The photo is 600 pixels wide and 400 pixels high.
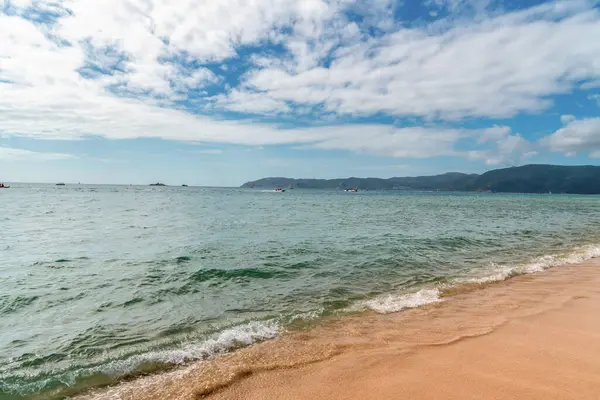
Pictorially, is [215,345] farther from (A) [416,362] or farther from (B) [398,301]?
(B) [398,301]

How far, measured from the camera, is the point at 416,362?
6156mm

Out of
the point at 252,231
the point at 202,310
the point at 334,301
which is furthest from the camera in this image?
the point at 252,231

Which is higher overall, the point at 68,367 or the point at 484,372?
the point at 484,372

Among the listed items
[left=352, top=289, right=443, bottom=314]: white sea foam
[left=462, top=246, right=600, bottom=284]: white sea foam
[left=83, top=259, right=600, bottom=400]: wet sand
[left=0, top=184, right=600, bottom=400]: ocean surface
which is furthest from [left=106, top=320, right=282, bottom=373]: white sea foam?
[left=462, top=246, right=600, bottom=284]: white sea foam

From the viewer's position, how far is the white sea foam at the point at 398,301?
32.1 feet

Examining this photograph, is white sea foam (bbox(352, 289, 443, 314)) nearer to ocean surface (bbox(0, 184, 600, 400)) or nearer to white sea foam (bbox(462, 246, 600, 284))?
ocean surface (bbox(0, 184, 600, 400))

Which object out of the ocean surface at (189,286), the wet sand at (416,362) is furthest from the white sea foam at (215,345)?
the wet sand at (416,362)

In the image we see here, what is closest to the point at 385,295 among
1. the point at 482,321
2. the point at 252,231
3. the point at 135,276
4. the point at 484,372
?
the point at 482,321

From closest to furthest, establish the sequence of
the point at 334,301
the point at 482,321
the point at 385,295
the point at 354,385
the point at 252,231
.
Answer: the point at 354,385
the point at 482,321
the point at 334,301
the point at 385,295
the point at 252,231

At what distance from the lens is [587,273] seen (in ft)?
45.4

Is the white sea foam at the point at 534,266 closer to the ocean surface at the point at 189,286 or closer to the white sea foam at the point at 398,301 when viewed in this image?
the ocean surface at the point at 189,286

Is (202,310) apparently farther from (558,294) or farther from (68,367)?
(558,294)

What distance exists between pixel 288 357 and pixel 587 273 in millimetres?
14441

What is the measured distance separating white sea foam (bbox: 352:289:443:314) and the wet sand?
57cm
